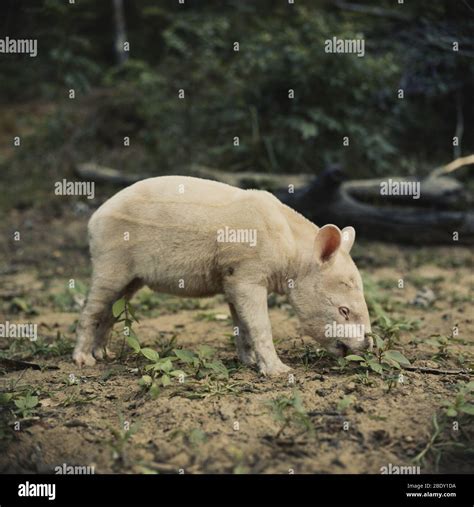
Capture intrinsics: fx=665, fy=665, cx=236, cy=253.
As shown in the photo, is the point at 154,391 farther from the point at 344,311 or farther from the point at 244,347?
the point at 344,311

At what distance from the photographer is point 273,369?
550cm

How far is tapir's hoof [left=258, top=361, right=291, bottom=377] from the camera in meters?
5.47

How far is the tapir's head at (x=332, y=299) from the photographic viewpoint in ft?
18.0

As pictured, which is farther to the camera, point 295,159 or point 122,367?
point 295,159

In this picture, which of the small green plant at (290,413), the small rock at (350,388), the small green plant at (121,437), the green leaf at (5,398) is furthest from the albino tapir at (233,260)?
the small green plant at (121,437)

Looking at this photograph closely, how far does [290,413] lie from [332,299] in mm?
1233

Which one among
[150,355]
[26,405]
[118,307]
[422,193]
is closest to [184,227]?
[118,307]

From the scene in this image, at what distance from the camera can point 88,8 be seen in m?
20.0

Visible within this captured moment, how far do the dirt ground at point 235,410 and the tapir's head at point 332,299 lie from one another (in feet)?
0.77

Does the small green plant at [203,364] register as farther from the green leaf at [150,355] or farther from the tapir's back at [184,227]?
the tapir's back at [184,227]

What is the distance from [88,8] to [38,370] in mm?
16524

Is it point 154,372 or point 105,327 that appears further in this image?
point 105,327

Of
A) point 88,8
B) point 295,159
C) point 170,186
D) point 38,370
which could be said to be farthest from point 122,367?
point 88,8

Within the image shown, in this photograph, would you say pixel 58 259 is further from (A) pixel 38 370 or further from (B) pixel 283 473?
(B) pixel 283 473
